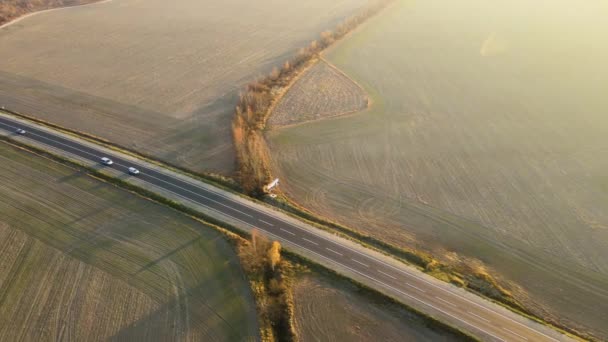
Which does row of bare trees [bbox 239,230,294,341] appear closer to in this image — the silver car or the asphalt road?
the asphalt road

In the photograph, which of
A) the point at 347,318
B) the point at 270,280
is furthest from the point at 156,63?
the point at 347,318

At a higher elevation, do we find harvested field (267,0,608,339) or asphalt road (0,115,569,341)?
harvested field (267,0,608,339)

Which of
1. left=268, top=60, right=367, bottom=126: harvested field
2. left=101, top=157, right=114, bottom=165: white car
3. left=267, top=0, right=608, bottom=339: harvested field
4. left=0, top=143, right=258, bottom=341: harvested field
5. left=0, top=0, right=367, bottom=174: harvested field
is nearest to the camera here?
left=0, top=143, right=258, bottom=341: harvested field

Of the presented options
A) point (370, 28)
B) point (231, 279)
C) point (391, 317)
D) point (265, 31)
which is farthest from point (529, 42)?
point (231, 279)

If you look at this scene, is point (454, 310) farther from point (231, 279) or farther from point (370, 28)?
point (370, 28)

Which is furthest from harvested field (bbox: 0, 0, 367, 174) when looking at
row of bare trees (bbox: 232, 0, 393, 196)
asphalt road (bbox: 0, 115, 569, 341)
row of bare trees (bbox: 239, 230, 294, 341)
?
row of bare trees (bbox: 239, 230, 294, 341)

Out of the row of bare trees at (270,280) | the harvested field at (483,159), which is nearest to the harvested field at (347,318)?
the row of bare trees at (270,280)

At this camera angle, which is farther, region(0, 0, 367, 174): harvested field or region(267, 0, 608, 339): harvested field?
region(0, 0, 367, 174): harvested field
